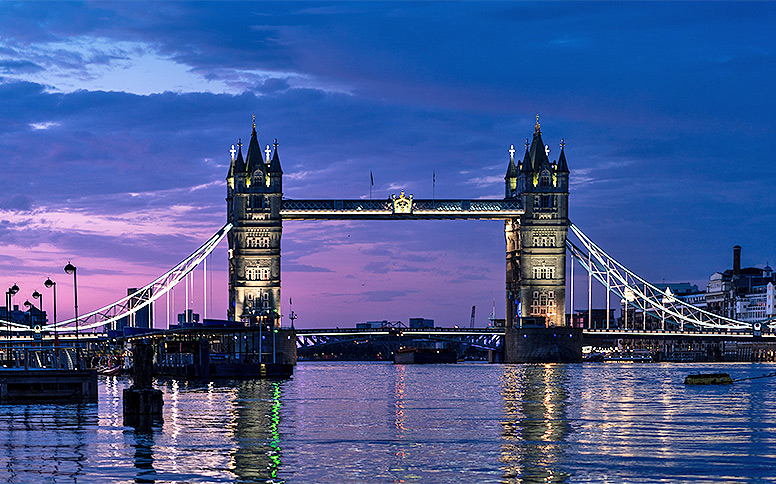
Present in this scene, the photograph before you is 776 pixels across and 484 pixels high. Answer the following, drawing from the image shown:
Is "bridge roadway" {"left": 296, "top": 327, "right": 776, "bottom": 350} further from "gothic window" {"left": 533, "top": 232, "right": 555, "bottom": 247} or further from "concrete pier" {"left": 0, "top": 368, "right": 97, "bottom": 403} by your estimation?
"concrete pier" {"left": 0, "top": 368, "right": 97, "bottom": 403}

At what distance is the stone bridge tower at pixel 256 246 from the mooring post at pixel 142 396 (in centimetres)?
10429

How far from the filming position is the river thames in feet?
130

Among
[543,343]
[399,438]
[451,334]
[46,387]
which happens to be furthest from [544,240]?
[399,438]

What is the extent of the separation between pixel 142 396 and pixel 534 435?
17.7 metres

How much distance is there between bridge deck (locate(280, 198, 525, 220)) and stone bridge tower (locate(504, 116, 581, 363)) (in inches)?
289

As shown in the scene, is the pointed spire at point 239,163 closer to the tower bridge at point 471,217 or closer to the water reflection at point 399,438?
the tower bridge at point 471,217

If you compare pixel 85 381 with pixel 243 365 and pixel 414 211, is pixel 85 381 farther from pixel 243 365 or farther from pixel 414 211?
pixel 414 211

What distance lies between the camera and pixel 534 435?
5150 cm

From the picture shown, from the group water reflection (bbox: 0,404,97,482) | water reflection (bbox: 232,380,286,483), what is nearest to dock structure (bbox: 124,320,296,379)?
water reflection (bbox: 232,380,286,483)

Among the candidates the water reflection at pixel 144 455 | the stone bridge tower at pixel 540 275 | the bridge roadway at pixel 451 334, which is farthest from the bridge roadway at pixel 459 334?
the water reflection at pixel 144 455

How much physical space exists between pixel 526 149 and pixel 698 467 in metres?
141

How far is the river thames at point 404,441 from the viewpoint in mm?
39562

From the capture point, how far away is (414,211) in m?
164

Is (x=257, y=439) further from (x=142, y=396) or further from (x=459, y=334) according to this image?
(x=459, y=334)
